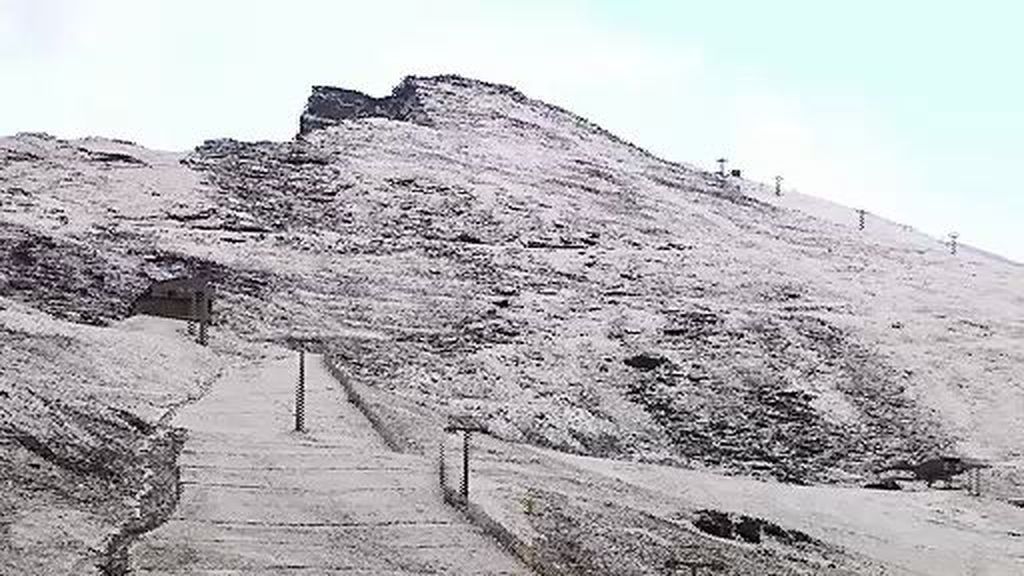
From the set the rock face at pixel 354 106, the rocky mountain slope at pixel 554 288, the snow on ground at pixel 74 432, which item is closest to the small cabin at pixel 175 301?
the rocky mountain slope at pixel 554 288

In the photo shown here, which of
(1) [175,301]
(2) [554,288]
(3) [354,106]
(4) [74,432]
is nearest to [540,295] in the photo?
(2) [554,288]

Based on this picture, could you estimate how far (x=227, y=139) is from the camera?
248 ft

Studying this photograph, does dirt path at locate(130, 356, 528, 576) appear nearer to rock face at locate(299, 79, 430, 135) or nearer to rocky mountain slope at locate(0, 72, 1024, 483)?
rocky mountain slope at locate(0, 72, 1024, 483)

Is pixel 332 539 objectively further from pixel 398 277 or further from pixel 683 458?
pixel 398 277

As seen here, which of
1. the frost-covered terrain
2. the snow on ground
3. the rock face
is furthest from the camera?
the rock face

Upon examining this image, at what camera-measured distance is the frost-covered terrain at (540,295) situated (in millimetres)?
32375

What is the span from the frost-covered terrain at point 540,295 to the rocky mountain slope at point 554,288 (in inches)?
5.2

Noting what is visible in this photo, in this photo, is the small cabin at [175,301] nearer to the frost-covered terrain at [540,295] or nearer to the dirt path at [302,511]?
the frost-covered terrain at [540,295]

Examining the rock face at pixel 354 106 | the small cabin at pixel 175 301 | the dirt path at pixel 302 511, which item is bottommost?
the dirt path at pixel 302 511

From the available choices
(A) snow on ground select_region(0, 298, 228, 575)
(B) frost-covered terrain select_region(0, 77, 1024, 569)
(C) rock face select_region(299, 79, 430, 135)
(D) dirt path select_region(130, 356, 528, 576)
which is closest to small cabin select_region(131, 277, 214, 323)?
(B) frost-covered terrain select_region(0, 77, 1024, 569)

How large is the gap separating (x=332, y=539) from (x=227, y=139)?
64.0 meters

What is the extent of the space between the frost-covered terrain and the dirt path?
7.73 feet

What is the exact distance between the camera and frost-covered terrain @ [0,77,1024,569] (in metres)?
32.4

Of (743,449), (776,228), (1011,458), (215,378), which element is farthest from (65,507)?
(776,228)
